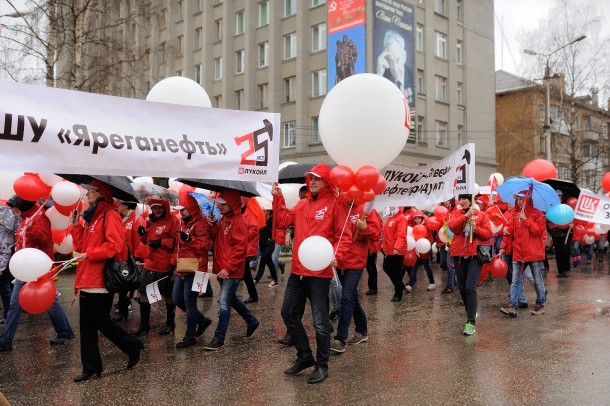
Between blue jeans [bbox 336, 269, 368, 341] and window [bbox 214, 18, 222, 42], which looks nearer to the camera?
blue jeans [bbox 336, 269, 368, 341]

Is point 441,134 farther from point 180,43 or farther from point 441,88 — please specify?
point 180,43

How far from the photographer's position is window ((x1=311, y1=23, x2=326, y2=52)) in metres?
32.3

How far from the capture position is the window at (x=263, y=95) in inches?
1372

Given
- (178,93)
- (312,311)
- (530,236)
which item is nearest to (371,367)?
(312,311)

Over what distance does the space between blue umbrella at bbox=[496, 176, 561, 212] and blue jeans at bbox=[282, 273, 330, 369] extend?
4485mm

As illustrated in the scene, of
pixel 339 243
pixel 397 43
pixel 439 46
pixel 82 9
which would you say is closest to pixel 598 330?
pixel 339 243

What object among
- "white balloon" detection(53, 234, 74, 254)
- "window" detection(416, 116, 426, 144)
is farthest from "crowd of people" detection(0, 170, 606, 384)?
"window" detection(416, 116, 426, 144)

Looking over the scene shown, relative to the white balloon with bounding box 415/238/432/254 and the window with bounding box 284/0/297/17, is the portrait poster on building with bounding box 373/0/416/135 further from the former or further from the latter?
the white balloon with bounding box 415/238/432/254

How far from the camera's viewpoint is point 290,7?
33.9 m

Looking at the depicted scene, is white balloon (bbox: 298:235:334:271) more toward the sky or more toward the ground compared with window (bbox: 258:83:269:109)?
more toward the ground

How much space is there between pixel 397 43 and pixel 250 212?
2452 cm

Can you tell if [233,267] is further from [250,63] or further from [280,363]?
[250,63]

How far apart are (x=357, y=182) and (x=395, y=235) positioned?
5491 mm

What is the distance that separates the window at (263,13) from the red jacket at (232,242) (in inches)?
1182
